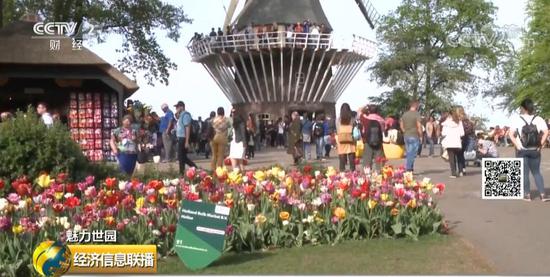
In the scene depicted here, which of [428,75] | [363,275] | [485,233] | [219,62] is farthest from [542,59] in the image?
[363,275]

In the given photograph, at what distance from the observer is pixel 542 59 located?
141 feet

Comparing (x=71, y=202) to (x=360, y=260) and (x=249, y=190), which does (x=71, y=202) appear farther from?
(x=360, y=260)

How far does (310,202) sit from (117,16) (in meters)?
28.6

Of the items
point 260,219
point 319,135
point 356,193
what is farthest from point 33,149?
point 319,135

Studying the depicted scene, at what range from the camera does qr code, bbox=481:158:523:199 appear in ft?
36.4

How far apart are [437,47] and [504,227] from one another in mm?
49449

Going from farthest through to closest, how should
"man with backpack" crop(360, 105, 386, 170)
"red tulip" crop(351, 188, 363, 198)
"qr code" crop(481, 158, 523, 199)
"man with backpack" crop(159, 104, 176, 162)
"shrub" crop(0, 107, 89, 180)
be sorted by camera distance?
"man with backpack" crop(159, 104, 176, 162), "man with backpack" crop(360, 105, 386, 170), "qr code" crop(481, 158, 523, 199), "shrub" crop(0, 107, 89, 180), "red tulip" crop(351, 188, 363, 198)

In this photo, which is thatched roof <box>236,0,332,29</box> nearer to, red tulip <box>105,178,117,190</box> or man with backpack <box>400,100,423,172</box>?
man with backpack <box>400,100,423,172</box>

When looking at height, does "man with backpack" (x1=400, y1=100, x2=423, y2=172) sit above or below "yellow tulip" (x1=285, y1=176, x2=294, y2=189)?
above

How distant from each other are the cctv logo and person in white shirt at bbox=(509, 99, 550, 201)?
15.8m

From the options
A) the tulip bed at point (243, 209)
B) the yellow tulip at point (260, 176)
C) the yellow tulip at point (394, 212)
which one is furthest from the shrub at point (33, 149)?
the yellow tulip at point (394, 212)

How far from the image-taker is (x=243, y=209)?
27.0 feet

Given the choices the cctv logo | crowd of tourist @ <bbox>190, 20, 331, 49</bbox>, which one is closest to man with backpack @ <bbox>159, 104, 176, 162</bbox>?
the cctv logo

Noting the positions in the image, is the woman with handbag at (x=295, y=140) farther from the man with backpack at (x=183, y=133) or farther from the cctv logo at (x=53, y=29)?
the cctv logo at (x=53, y=29)
